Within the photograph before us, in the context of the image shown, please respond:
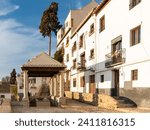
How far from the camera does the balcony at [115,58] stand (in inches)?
940

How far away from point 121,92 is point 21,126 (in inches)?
615

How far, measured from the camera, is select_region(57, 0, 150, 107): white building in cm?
2047

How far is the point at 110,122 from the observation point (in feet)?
31.4

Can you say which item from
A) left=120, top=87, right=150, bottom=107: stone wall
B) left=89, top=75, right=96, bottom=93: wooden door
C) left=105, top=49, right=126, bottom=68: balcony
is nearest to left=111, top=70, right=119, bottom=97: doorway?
left=105, top=49, right=126, bottom=68: balcony

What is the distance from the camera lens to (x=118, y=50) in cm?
2498

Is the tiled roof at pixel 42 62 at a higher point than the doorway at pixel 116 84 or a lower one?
higher

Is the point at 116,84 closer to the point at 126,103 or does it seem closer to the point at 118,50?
A: the point at 118,50

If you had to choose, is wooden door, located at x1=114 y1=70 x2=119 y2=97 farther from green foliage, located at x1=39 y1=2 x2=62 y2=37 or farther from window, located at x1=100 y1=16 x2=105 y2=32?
green foliage, located at x1=39 y1=2 x2=62 y2=37

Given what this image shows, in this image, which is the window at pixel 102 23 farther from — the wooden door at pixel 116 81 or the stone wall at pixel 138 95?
the stone wall at pixel 138 95

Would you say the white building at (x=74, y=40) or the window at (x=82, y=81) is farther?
the white building at (x=74, y=40)

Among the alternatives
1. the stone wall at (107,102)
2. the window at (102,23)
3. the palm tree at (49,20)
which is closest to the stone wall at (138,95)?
the stone wall at (107,102)

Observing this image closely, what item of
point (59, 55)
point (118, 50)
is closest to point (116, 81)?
point (118, 50)

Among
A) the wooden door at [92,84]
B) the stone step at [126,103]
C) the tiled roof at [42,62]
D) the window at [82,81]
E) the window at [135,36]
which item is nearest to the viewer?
the stone step at [126,103]

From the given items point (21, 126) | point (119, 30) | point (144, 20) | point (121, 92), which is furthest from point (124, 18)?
point (21, 126)
